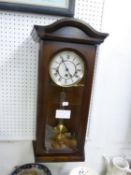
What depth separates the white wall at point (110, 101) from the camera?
122cm

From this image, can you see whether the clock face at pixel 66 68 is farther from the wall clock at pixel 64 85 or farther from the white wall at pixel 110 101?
the white wall at pixel 110 101

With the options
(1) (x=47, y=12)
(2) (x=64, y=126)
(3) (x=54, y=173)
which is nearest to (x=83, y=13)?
(1) (x=47, y=12)

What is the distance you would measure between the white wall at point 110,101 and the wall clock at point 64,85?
0.73 feet

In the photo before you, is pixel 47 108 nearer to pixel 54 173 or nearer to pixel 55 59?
pixel 55 59

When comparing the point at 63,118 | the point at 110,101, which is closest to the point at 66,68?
the point at 63,118

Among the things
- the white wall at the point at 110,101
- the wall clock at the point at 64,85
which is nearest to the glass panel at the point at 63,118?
the wall clock at the point at 64,85

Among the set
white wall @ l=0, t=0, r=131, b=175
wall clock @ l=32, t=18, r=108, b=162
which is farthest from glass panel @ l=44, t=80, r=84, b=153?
white wall @ l=0, t=0, r=131, b=175

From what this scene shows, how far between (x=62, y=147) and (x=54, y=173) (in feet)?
1.19

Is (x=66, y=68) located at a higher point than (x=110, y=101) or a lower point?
higher

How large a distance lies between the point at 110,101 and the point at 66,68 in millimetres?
449

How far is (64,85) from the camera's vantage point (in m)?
1.04

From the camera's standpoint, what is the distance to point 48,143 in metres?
1.13

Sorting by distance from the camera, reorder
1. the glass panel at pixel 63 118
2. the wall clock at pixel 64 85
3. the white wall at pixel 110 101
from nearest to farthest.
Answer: the wall clock at pixel 64 85
the glass panel at pixel 63 118
the white wall at pixel 110 101

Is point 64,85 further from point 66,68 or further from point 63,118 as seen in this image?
point 63,118
